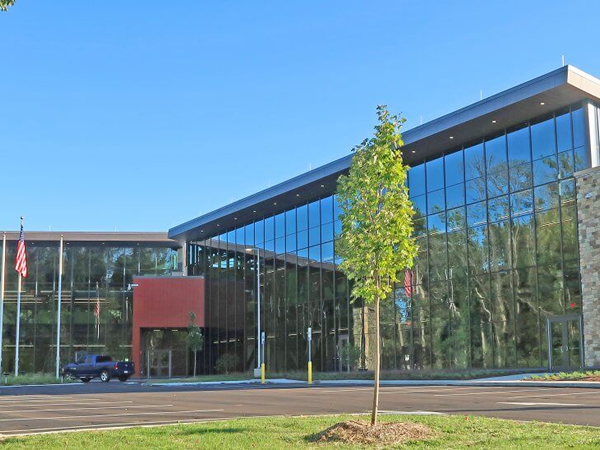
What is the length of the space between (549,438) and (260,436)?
433cm

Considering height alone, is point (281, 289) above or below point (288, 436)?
above

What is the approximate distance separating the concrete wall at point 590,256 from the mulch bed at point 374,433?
23.1m

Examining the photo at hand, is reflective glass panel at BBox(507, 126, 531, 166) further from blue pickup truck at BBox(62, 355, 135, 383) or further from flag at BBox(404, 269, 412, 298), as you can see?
blue pickup truck at BBox(62, 355, 135, 383)

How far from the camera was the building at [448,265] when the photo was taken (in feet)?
115

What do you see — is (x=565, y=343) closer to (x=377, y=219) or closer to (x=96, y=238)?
(x=377, y=219)

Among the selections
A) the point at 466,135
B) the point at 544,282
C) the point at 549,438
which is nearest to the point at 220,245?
the point at 466,135

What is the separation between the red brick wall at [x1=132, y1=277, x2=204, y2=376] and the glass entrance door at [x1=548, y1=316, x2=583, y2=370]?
35116mm

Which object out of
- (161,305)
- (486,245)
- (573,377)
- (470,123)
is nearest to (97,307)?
(161,305)

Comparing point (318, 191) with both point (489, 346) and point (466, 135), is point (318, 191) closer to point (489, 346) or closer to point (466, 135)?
point (466, 135)

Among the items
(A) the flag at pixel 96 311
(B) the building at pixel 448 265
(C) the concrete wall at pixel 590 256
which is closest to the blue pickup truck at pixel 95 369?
(B) the building at pixel 448 265

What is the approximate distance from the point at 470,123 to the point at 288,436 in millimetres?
27858

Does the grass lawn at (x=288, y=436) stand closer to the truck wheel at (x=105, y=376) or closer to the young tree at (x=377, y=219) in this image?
the young tree at (x=377, y=219)

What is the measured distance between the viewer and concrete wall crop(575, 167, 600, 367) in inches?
1328

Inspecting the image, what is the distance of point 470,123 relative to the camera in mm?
38250
